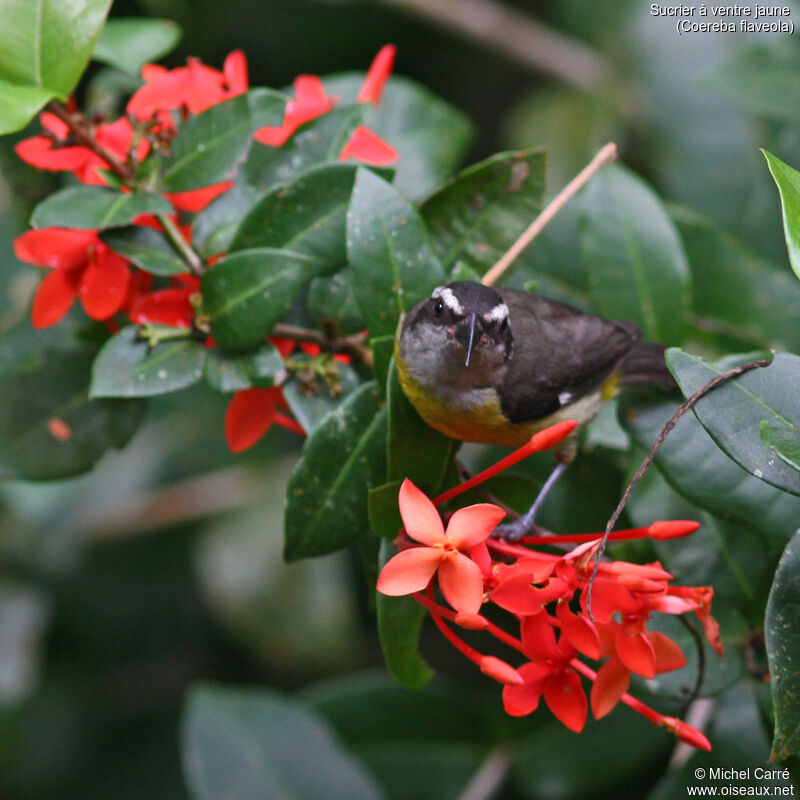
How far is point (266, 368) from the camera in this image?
1608mm

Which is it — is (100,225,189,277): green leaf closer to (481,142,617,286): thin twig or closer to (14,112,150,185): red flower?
(14,112,150,185): red flower

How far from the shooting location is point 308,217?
1.68 m

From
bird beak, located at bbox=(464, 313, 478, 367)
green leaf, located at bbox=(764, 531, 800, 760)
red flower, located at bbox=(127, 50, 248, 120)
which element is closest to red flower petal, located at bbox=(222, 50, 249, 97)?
red flower, located at bbox=(127, 50, 248, 120)

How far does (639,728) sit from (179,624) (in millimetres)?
1952

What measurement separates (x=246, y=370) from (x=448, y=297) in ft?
1.33

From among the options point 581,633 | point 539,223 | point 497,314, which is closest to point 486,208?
point 539,223

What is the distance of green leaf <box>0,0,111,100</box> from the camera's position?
1544mm

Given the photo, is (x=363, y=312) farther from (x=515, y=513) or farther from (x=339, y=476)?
(x=515, y=513)

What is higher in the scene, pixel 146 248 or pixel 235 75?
pixel 235 75

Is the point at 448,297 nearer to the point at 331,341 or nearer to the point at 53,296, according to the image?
the point at 331,341

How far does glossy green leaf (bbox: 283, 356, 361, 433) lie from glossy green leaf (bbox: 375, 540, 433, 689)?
1.10 ft

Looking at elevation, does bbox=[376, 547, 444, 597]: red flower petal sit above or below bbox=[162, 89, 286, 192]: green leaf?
below

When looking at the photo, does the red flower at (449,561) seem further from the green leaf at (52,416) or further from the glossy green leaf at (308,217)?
the green leaf at (52,416)

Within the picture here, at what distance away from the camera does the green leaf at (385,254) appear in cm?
156
